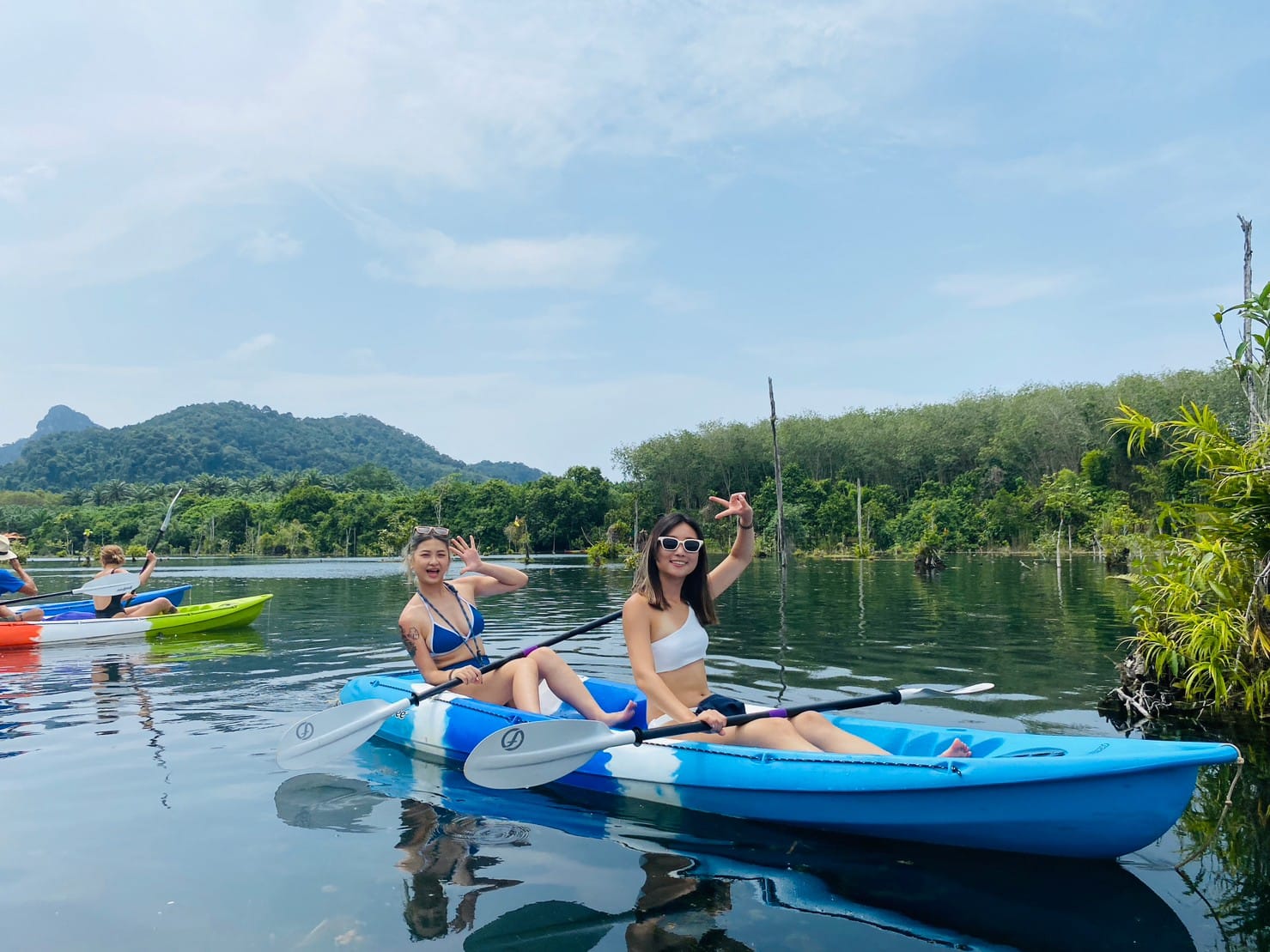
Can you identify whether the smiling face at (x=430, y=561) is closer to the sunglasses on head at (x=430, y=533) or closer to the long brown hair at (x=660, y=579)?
the sunglasses on head at (x=430, y=533)

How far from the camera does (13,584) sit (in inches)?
469

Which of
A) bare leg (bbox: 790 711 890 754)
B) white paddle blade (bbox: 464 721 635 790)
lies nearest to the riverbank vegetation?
bare leg (bbox: 790 711 890 754)

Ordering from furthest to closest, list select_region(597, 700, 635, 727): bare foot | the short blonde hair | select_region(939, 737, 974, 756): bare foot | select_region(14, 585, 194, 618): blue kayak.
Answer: select_region(14, 585, 194, 618): blue kayak
the short blonde hair
select_region(597, 700, 635, 727): bare foot
select_region(939, 737, 974, 756): bare foot

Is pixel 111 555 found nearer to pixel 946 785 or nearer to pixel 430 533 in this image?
pixel 430 533

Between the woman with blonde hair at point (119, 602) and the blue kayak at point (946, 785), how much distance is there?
344 inches

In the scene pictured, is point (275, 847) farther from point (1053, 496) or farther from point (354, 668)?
point (1053, 496)

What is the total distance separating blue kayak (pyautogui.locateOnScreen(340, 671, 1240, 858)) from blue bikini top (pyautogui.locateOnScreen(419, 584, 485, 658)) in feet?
3.47

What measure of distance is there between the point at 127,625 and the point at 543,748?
9.18 metres

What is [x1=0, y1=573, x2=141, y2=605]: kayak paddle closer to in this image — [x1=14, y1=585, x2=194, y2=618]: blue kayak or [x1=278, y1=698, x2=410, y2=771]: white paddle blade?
[x1=14, y1=585, x2=194, y2=618]: blue kayak

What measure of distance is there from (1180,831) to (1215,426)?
2808 mm

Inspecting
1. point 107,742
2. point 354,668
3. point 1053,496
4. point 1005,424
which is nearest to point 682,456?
point 1005,424

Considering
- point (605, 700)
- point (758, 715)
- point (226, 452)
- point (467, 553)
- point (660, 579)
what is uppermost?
point (226, 452)

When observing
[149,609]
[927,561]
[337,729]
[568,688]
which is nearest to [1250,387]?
[568,688]

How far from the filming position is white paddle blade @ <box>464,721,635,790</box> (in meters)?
4.30
